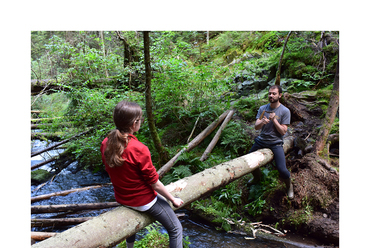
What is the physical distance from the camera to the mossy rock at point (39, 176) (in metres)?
6.57

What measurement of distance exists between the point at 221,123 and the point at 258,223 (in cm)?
342

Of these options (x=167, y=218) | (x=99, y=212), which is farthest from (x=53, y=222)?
(x=167, y=218)

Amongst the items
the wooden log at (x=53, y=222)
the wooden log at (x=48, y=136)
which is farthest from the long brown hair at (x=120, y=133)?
the wooden log at (x=48, y=136)

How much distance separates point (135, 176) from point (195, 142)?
420 centimetres

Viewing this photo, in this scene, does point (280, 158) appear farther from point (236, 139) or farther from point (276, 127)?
point (236, 139)

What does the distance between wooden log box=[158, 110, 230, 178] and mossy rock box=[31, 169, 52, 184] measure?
14.5 feet

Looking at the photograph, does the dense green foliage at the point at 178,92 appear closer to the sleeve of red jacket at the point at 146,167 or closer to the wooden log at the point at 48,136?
the wooden log at the point at 48,136

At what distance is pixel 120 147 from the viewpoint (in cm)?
182

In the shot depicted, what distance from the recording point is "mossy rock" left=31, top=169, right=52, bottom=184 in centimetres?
657

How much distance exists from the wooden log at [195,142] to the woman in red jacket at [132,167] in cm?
288

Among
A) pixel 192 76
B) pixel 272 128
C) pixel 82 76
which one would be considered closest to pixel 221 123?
pixel 192 76

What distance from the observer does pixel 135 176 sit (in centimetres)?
193

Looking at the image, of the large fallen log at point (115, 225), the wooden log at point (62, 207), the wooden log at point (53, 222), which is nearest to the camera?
the large fallen log at point (115, 225)

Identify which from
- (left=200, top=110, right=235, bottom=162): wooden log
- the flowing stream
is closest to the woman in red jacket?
the flowing stream
